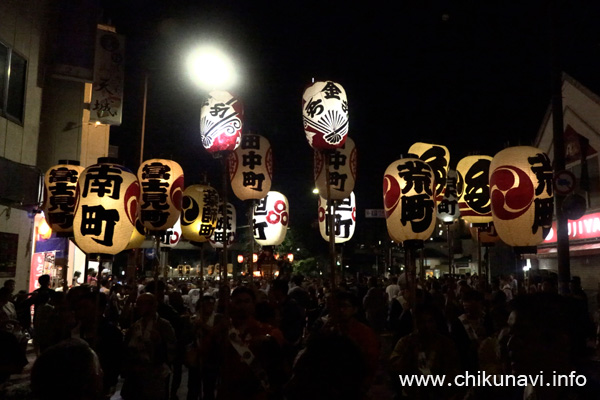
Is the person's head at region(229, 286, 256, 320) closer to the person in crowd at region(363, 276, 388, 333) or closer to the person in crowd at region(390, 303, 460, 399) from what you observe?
the person in crowd at region(390, 303, 460, 399)

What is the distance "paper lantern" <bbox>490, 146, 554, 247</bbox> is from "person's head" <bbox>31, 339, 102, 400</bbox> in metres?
7.60

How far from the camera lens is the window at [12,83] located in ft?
→ 47.7

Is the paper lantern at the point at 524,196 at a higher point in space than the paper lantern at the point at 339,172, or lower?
lower

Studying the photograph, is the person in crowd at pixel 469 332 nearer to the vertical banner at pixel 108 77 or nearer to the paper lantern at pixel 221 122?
the paper lantern at pixel 221 122

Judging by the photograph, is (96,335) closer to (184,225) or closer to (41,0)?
(184,225)

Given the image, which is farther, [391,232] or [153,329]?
[391,232]

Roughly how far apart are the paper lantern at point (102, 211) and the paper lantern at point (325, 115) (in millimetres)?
3800

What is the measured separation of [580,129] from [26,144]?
21411 mm

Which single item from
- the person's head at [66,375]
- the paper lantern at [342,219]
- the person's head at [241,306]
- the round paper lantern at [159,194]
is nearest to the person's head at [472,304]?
the person's head at [241,306]

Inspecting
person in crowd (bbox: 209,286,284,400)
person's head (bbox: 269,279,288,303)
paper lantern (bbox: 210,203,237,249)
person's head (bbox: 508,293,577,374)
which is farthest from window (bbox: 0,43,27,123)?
person's head (bbox: 508,293,577,374)

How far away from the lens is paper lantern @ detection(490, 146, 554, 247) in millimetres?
8367

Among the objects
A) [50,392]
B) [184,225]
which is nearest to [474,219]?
[184,225]

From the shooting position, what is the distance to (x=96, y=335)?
5.81 m

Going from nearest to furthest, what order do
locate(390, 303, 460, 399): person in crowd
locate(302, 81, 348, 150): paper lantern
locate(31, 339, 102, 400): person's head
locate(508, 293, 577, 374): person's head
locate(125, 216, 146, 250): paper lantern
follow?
locate(31, 339, 102, 400): person's head < locate(508, 293, 577, 374): person's head < locate(390, 303, 460, 399): person in crowd < locate(302, 81, 348, 150): paper lantern < locate(125, 216, 146, 250): paper lantern
